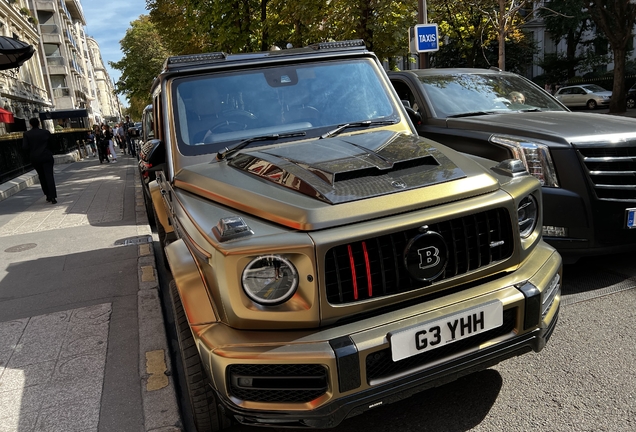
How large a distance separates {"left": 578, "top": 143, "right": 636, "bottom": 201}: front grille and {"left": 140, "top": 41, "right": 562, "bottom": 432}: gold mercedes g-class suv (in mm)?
1581

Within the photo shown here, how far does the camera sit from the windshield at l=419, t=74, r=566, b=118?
18.4 feet

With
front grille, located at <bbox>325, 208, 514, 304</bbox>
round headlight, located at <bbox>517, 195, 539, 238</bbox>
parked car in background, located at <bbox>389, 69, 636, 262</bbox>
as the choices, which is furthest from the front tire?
parked car in background, located at <bbox>389, 69, 636, 262</bbox>

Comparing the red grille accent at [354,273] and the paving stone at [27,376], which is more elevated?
the red grille accent at [354,273]

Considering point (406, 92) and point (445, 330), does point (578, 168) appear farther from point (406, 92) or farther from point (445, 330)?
point (445, 330)

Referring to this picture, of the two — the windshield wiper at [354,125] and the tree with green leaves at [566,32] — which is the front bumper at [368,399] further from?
the tree with green leaves at [566,32]

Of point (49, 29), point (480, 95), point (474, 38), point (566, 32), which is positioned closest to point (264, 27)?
point (480, 95)

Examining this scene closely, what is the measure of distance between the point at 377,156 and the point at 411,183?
1.14 feet

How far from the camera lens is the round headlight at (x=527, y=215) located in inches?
107

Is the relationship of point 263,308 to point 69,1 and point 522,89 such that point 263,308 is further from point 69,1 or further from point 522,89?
point 69,1

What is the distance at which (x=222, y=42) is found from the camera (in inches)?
651

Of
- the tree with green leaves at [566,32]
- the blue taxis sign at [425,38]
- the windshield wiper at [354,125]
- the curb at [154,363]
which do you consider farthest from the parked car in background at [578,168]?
the tree with green leaves at [566,32]

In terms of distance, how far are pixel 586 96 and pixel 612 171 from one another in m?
30.3

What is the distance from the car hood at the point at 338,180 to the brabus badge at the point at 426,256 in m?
0.16

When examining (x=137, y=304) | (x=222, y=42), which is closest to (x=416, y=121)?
(x=137, y=304)
